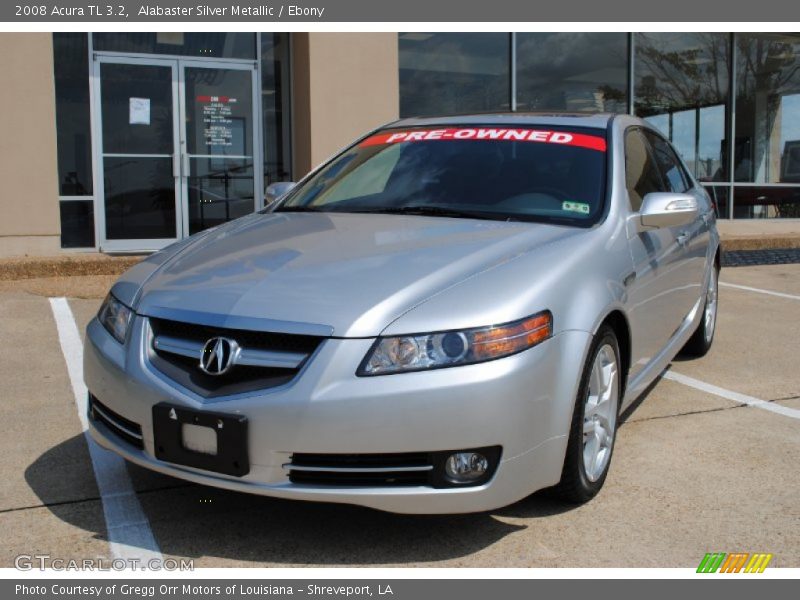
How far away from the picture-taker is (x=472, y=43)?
39.3ft

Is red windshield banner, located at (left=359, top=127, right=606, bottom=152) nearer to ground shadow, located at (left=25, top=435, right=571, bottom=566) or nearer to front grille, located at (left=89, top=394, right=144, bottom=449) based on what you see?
ground shadow, located at (left=25, top=435, right=571, bottom=566)

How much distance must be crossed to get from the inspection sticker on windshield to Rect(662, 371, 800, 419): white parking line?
1813 millimetres

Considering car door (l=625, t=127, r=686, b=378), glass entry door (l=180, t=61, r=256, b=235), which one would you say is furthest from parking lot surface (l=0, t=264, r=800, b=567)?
glass entry door (l=180, t=61, r=256, b=235)

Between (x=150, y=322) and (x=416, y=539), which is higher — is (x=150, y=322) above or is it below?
above

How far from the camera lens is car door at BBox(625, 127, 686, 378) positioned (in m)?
3.97

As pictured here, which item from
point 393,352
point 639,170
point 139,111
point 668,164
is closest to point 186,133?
point 139,111

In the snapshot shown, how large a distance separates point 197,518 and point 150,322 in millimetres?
753

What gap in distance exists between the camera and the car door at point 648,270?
397 centimetres

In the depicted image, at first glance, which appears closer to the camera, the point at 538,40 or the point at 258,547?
the point at 258,547

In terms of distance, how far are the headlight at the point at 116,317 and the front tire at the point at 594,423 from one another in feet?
5.46

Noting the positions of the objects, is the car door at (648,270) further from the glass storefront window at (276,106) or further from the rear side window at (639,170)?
the glass storefront window at (276,106)
